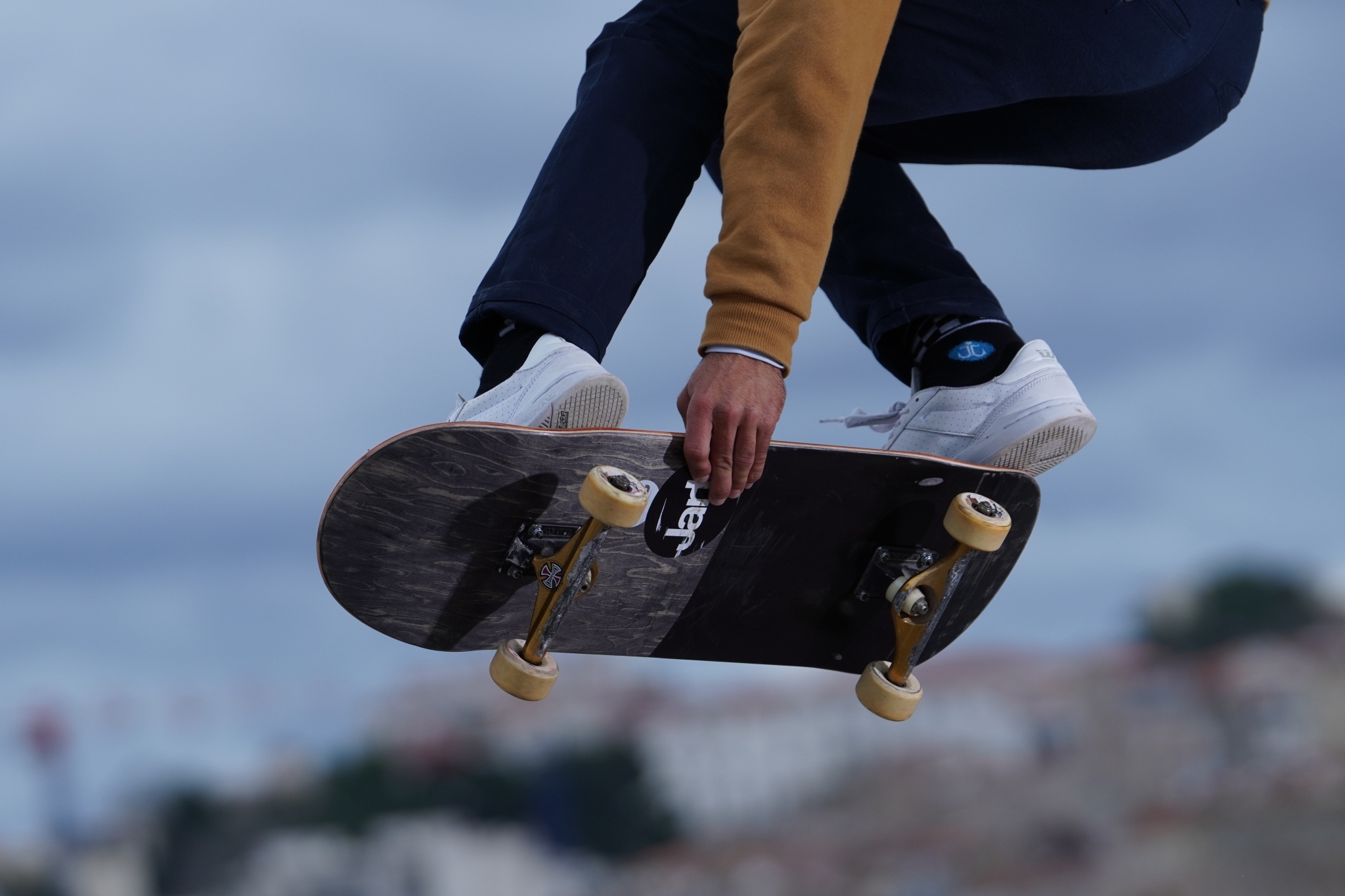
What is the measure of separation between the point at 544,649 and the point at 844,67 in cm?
112

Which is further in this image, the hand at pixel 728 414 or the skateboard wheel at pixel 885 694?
the skateboard wheel at pixel 885 694

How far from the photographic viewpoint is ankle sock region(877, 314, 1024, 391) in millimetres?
2697

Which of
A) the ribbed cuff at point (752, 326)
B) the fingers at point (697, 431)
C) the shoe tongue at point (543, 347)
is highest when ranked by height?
the ribbed cuff at point (752, 326)

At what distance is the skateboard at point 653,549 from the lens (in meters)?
2.27

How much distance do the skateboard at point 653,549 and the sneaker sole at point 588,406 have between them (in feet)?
0.12

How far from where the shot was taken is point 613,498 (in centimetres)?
206

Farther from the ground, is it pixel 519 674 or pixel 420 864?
pixel 519 674

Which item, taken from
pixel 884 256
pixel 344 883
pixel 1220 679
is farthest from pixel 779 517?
pixel 1220 679

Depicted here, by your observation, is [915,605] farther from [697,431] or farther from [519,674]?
[519,674]

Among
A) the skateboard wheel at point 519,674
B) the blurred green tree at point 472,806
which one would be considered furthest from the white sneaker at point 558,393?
the blurred green tree at point 472,806

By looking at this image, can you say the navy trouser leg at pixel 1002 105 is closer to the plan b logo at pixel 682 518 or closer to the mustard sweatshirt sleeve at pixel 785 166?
the mustard sweatshirt sleeve at pixel 785 166

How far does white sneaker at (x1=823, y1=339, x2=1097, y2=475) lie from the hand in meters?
0.59

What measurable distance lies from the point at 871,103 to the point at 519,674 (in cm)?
122

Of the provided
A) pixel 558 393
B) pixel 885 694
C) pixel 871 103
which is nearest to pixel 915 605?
pixel 885 694
